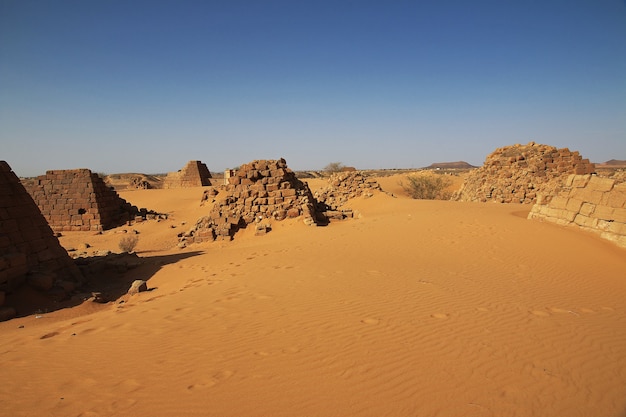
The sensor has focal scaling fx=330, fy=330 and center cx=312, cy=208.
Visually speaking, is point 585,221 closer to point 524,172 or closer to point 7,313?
point 524,172

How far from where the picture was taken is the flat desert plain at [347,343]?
109 inches

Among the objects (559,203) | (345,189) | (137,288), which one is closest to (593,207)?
(559,203)

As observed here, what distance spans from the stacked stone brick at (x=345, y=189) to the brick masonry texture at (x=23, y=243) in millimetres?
16441

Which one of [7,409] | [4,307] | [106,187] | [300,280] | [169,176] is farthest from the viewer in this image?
[169,176]

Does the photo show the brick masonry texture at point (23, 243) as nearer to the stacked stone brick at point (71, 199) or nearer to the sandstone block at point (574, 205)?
the stacked stone brick at point (71, 199)

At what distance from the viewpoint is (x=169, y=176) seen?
117ft

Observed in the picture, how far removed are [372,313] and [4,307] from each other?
664 cm

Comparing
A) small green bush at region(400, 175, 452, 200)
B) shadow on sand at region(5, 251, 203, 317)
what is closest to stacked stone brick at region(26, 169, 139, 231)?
shadow on sand at region(5, 251, 203, 317)

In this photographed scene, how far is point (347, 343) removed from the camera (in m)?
3.77

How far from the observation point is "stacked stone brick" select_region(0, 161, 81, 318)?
686cm

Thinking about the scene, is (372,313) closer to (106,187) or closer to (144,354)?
(144,354)

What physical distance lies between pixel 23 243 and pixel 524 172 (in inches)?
975

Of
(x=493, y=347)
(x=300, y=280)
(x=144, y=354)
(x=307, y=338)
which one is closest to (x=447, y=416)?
(x=493, y=347)

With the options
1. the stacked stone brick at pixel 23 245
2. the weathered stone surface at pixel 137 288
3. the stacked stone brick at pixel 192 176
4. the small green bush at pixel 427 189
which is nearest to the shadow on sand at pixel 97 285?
the weathered stone surface at pixel 137 288
